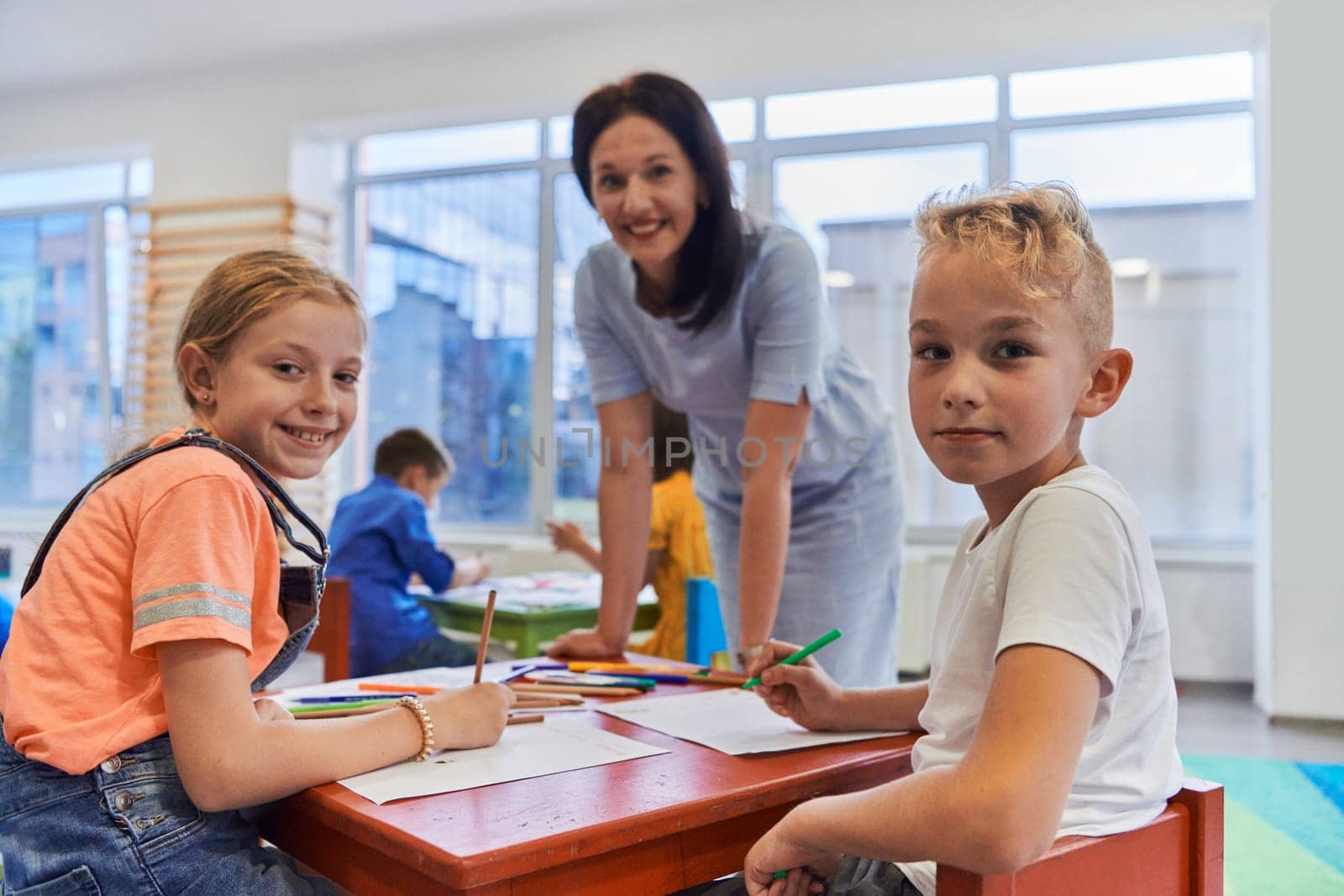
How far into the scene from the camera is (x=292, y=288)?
1.15 meters

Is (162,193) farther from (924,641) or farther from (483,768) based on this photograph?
Result: (483,768)

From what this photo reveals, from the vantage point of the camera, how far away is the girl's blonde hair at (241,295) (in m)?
1.13

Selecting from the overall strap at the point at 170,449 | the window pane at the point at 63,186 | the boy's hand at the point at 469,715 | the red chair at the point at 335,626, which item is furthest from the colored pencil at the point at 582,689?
the window pane at the point at 63,186

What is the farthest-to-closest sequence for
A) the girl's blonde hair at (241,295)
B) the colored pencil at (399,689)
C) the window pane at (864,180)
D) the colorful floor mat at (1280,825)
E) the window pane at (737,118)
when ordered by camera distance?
the window pane at (737,118) → the window pane at (864,180) → the colorful floor mat at (1280,825) → the colored pencil at (399,689) → the girl's blonde hair at (241,295)

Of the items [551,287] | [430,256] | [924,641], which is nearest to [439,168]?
[430,256]

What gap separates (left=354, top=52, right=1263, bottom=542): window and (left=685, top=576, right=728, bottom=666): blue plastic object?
256 cm

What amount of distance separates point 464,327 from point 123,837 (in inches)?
203

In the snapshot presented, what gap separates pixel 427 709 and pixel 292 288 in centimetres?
47

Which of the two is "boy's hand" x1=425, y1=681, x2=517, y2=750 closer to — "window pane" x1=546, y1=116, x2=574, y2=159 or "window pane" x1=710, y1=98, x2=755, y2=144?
"window pane" x1=710, y1=98, x2=755, y2=144

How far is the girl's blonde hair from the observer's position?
113 cm

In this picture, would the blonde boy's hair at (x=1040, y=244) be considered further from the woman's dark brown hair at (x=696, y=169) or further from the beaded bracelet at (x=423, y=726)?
the woman's dark brown hair at (x=696, y=169)

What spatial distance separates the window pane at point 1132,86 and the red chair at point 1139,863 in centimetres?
450

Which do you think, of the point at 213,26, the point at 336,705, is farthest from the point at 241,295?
the point at 213,26

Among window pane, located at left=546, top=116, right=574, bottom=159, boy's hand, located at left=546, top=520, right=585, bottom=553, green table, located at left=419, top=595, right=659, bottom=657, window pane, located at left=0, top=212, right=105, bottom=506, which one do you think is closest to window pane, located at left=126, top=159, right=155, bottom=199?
window pane, located at left=0, top=212, right=105, bottom=506
